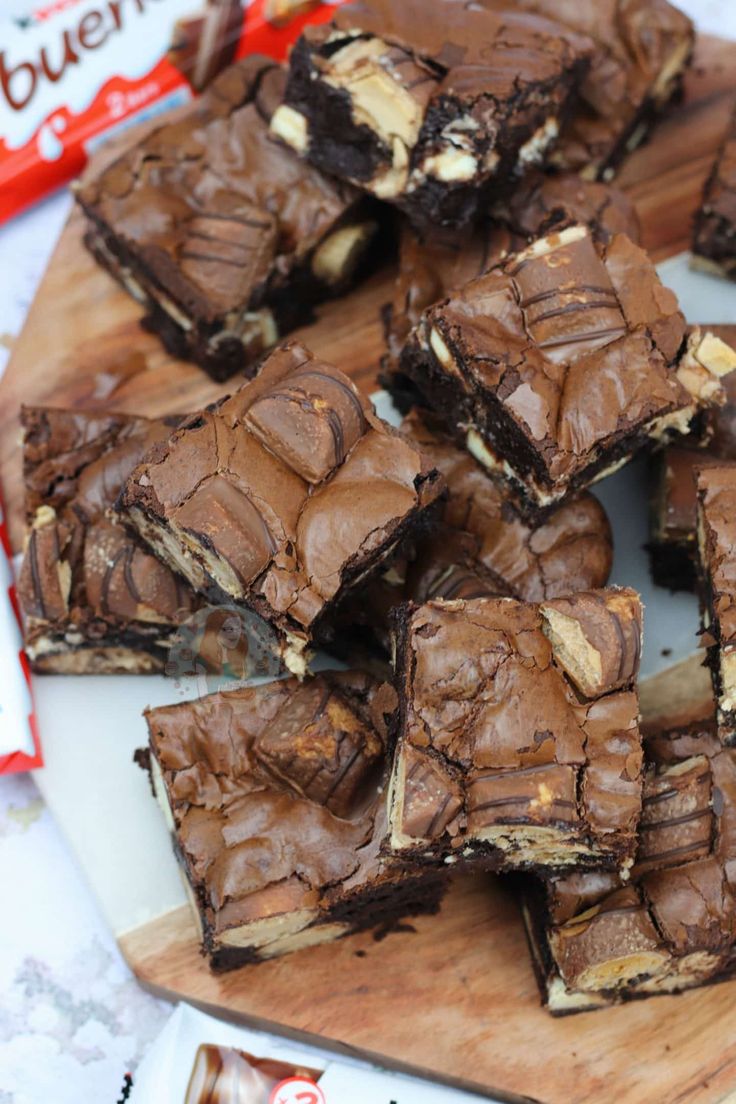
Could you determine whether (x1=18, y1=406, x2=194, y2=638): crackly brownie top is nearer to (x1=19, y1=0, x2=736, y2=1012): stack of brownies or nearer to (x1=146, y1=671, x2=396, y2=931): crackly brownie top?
(x1=19, y1=0, x2=736, y2=1012): stack of brownies

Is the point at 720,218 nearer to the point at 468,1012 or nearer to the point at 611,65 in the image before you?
the point at 611,65

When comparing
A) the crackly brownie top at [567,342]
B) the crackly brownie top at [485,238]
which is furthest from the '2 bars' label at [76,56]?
the crackly brownie top at [567,342]

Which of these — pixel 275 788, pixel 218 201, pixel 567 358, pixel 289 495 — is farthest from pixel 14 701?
pixel 567 358

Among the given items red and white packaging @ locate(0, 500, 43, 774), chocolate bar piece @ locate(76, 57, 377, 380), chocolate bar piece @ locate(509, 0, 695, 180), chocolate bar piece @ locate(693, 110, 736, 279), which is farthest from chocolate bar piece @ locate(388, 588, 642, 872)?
chocolate bar piece @ locate(509, 0, 695, 180)

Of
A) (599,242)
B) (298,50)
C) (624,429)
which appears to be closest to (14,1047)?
(624,429)

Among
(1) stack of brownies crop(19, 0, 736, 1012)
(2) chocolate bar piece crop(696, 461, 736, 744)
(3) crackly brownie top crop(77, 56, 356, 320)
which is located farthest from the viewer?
(3) crackly brownie top crop(77, 56, 356, 320)

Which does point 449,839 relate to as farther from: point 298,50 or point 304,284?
point 298,50
